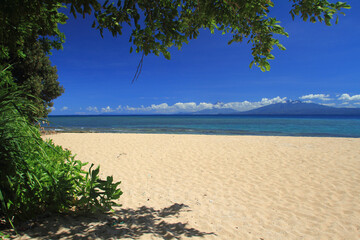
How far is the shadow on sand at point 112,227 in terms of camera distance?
8.45 ft

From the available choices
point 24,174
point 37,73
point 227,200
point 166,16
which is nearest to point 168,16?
point 166,16

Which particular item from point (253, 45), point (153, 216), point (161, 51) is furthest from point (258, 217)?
point (161, 51)

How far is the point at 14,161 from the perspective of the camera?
2.27 metres

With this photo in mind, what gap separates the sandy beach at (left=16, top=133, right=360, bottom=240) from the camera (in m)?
3.05

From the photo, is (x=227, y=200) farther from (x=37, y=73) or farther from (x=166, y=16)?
(x=37, y=73)

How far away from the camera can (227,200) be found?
14.7 feet

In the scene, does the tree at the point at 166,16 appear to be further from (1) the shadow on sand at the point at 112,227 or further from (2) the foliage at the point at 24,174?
(1) the shadow on sand at the point at 112,227

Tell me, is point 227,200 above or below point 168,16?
below

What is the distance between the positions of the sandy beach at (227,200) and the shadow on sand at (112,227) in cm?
1

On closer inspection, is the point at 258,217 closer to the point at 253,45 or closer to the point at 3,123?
the point at 253,45

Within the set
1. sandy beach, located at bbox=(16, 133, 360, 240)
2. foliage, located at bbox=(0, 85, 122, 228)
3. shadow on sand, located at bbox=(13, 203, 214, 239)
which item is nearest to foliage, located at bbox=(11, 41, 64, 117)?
sandy beach, located at bbox=(16, 133, 360, 240)

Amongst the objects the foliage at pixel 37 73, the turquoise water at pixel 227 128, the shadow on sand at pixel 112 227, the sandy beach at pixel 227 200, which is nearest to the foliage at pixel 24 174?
the shadow on sand at pixel 112 227

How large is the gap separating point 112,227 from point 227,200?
267 cm

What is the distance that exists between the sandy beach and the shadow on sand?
13 mm
